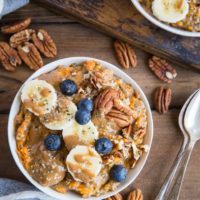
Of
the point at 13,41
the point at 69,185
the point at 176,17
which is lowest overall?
the point at 69,185

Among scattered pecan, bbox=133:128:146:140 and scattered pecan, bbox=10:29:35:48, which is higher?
scattered pecan, bbox=10:29:35:48

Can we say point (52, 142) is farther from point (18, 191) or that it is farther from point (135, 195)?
point (135, 195)

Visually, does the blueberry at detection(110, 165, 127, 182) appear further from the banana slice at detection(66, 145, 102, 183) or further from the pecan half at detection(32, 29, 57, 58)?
the pecan half at detection(32, 29, 57, 58)

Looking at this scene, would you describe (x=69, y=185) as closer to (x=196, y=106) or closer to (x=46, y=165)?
(x=46, y=165)

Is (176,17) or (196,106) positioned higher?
(176,17)

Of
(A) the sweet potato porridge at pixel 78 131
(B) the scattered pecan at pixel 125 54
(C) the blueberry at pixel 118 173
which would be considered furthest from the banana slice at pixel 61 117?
(B) the scattered pecan at pixel 125 54

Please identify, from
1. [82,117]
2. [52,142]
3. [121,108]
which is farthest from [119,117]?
[52,142]

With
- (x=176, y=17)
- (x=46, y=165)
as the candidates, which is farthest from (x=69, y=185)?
(x=176, y=17)

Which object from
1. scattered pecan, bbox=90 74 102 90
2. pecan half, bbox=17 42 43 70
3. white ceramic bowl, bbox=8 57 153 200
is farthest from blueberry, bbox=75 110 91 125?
pecan half, bbox=17 42 43 70
